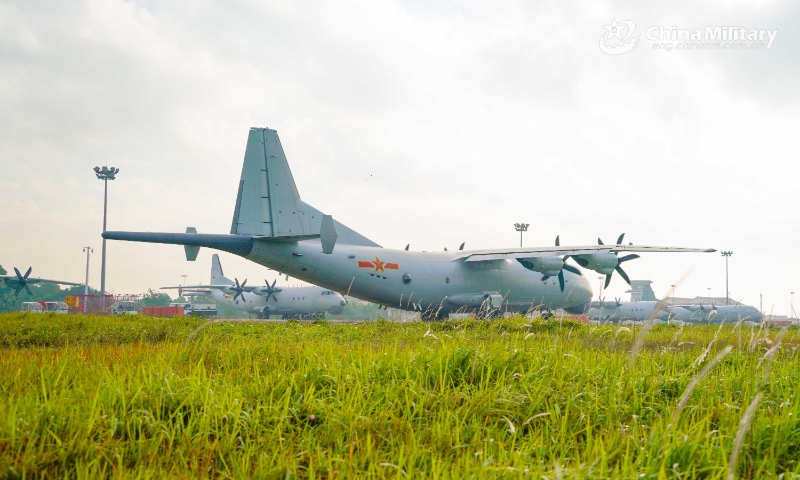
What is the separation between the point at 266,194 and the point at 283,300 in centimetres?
3495

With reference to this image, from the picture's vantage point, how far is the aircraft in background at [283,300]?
50.2m

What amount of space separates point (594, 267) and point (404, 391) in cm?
2213

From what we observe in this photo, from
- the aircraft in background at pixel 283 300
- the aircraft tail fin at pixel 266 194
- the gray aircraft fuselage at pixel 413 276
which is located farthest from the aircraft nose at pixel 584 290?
the aircraft in background at pixel 283 300

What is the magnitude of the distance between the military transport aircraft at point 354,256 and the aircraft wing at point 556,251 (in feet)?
0.16

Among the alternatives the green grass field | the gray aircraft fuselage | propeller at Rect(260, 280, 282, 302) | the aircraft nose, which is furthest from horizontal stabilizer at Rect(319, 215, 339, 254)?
propeller at Rect(260, 280, 282, 302)

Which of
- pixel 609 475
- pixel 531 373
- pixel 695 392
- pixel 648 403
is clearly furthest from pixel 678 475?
pixel 695 392

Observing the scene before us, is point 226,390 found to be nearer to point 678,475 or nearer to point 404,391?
point 404,391

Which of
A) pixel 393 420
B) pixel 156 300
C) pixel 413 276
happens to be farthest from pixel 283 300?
pixel 156 300

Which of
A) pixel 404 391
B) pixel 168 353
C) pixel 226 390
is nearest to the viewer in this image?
pixel 226 390

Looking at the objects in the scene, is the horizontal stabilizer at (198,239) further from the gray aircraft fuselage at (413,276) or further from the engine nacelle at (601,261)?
the engine nacelle at (601,261)

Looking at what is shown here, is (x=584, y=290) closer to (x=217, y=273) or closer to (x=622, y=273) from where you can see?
(x=622, y=273)

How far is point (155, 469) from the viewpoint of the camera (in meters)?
3.02

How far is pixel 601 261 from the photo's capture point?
24297mm

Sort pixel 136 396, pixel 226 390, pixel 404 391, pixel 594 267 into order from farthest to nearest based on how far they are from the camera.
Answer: pixel 594 267
pixel 404 391
pixel 226 390
pixel 136 396
